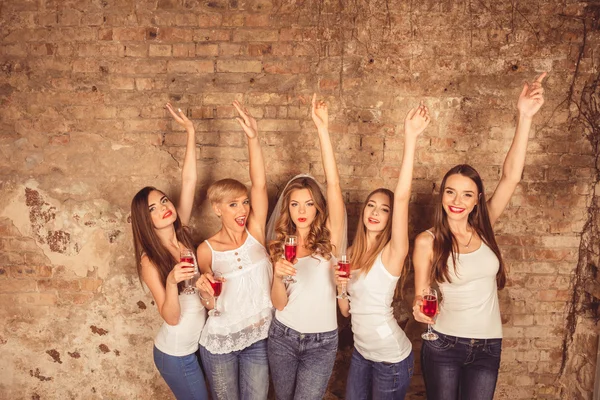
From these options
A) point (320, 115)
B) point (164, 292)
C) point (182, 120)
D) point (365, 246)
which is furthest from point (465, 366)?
point (182, 120)

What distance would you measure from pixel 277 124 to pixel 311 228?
908 millimetres

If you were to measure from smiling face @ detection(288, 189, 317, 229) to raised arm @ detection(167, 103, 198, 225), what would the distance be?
31.1 inches

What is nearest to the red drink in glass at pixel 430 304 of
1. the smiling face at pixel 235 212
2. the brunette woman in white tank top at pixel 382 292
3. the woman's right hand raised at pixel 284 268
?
the brunette woman in white tank top at pixel 382 292

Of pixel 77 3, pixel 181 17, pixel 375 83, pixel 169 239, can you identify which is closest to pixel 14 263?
pixel 169 239

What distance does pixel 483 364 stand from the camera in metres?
2.73

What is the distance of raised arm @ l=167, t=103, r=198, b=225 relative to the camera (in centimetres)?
311

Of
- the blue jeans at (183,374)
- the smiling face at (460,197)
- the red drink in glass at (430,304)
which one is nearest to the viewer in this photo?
the red drink in glass at (430,304)

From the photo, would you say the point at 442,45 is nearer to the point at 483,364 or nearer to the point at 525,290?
the point at 525,290

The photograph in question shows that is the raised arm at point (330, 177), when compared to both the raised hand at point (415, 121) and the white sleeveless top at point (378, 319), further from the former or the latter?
the raised hand at point (415, 121)

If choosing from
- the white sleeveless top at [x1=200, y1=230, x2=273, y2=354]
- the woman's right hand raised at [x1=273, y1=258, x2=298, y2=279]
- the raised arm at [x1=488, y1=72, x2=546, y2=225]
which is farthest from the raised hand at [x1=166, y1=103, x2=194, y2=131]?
the raised arm at [x1=488, y1=72, x2=546, y2=225]

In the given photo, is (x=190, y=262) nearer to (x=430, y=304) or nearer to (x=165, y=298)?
(x=165, y=298)

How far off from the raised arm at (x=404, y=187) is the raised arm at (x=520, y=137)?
68 centimetres

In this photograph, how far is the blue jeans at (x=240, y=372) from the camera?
2830 mm

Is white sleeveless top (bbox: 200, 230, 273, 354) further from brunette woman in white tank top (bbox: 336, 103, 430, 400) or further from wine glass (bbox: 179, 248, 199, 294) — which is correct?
brunette woman in white tank top (bbox: 336, 103, 430, 400)
